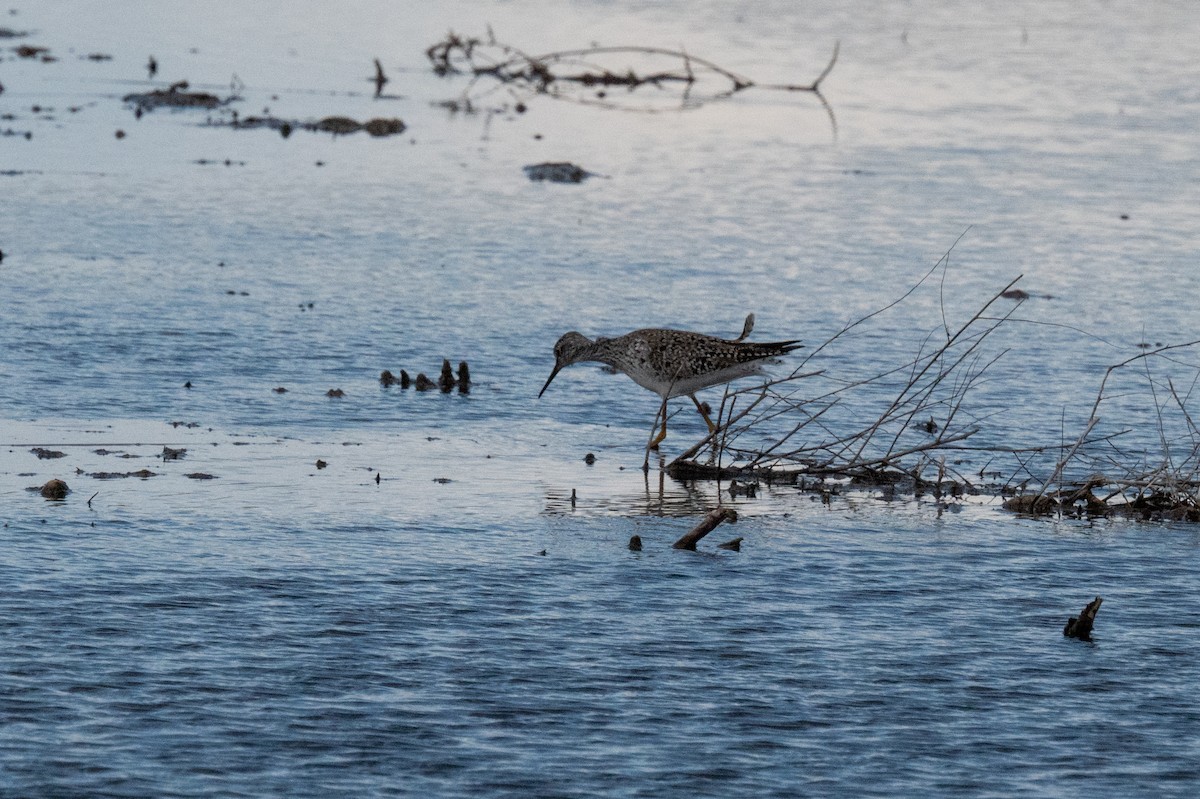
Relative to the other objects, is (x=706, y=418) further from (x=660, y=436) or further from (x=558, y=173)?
(x=558, y=173)

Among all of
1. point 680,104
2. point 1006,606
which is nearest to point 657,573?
point 1006,606

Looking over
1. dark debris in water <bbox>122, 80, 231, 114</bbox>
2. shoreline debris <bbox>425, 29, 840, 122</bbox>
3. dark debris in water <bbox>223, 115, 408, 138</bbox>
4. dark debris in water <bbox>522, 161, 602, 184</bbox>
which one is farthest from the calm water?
shoreline debris <bbox>425, 29, 840, 122</bbox>

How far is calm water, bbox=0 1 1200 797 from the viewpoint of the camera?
7.39 m

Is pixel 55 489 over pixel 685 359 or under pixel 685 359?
under

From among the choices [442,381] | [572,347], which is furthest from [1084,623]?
[442,381]

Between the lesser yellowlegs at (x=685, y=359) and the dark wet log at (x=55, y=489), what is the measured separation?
3.79 m

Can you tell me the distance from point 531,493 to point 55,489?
2.80 metres

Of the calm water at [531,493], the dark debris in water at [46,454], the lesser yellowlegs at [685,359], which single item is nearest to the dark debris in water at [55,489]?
the calm water at [531,493]

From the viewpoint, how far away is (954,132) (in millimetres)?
28781

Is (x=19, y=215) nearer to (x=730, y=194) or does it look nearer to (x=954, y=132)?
(x=730, y=194)

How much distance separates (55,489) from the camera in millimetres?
10406

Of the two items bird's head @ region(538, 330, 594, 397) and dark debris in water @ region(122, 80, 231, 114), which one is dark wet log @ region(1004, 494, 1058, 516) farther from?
dark debris in water @ region(122, 80, 231, 114)

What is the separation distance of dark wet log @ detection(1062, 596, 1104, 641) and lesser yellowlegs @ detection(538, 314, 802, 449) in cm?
345

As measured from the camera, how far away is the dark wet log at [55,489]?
10398mm
